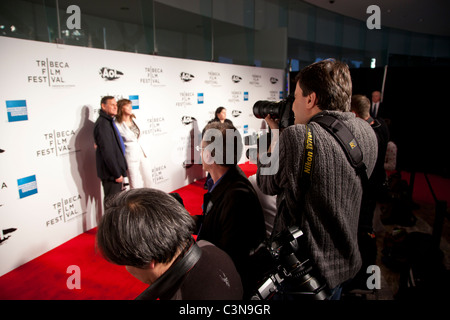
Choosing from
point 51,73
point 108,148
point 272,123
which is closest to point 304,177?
point 272,123

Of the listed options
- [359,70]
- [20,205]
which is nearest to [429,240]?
[20,205]

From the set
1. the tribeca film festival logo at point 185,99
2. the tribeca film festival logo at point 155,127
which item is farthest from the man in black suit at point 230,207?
the tribeca film festival logo at point 185,99

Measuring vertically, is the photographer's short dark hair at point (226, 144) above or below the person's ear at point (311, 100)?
below

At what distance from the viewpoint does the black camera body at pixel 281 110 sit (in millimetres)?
1140

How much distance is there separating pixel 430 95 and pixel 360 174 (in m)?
4.87

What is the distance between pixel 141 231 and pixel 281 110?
76cm

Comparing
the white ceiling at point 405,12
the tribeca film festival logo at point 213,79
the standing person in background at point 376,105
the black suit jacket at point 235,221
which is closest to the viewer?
the black suit jacket at point 235,221

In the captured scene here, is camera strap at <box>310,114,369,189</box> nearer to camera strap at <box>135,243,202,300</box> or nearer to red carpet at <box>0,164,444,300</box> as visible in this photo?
camera strap at <box>135,243,202,300</box>

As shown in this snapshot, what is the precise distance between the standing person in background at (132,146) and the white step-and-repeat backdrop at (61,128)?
0.84ft

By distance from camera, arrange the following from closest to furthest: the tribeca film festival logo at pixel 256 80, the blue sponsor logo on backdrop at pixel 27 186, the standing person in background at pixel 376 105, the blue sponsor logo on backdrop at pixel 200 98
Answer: the blue sponsor logo on backdrop at pixel 27 186
the blue sponsor logo on backdrop at pixel 200 98
the standing person in background at pixel 376 105
the tribeca film festival logo at pixel 256 80

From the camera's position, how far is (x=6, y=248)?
238cm

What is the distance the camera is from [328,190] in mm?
873

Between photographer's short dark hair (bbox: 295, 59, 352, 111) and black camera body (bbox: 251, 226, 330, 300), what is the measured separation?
461 millimetres

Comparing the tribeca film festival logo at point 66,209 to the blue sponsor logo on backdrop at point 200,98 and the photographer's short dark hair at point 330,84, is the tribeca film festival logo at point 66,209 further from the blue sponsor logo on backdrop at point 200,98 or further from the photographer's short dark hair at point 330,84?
the photographer's short dark hair at point 330,84
